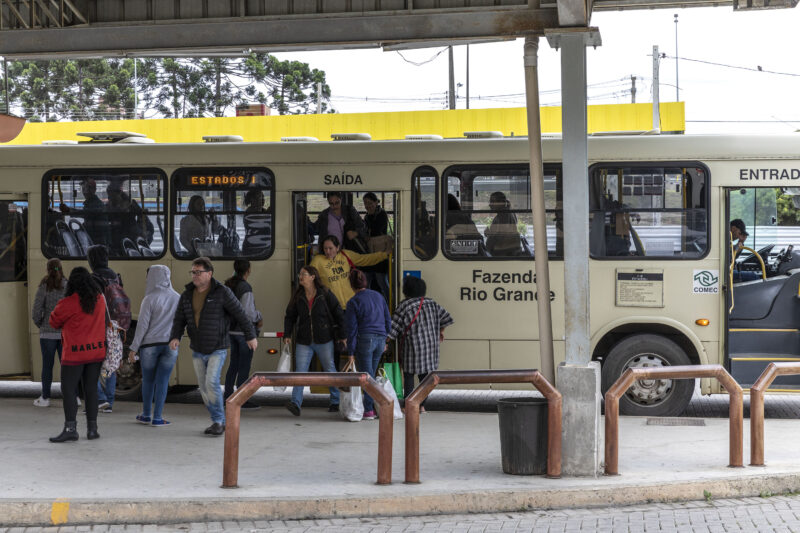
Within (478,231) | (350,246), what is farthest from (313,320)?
(478,231)

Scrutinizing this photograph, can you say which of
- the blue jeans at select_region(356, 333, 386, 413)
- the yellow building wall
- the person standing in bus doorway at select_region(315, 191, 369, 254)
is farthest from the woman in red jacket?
the yellow building wall

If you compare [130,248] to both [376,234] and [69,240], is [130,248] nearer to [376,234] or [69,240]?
[69,240]

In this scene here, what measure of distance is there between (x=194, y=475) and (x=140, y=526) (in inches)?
42.1

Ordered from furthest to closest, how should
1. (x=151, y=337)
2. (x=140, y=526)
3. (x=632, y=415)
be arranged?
(x=632, y=415), (x=151, y=337), (x=140, y=526)

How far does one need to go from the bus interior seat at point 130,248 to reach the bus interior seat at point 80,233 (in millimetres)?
423

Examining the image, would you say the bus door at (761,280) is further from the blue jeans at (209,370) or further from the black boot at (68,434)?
the black boot at (68,434)

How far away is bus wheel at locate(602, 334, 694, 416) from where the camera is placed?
11000mm

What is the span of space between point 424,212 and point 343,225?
1.04 meters

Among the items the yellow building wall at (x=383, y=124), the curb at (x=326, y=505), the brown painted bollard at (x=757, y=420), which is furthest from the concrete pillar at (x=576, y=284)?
the yellow building wall at (x=383, y=124)

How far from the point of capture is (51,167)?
1221 cm

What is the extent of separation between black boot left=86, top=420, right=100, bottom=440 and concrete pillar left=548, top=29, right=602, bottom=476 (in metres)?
4.53

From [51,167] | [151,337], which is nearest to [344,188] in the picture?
[151,337]

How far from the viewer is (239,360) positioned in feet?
Answer: 37.1

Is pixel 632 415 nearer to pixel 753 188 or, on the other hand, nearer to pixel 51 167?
pixel 753 188
